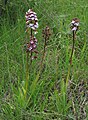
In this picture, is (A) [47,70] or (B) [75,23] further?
(A) [47,70]

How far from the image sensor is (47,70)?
2.21 meters

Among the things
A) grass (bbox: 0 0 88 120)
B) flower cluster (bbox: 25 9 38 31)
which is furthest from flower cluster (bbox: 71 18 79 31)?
grass (bbox: 0 0 88 120)

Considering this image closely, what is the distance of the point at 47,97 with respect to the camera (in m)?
1.96

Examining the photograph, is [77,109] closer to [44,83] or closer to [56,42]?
[44,83]

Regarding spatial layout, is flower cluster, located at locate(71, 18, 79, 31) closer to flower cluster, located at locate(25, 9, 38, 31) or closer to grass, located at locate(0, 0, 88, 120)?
flower cluster, located at locate(25, 9, 38, 31)

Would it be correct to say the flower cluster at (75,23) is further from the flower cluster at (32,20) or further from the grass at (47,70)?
the grass at (47,70)

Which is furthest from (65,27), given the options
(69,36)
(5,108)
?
(5,108)

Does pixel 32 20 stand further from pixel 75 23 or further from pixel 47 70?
pixel 47 70

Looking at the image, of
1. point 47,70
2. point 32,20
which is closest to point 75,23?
point 32,20

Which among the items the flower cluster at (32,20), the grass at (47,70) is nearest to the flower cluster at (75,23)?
the flower cluster at (32,20)

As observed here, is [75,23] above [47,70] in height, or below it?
above

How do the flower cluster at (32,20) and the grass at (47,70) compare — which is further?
the grass at (47,70)

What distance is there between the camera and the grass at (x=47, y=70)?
1.88 metres

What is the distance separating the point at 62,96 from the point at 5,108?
0.34 metres
